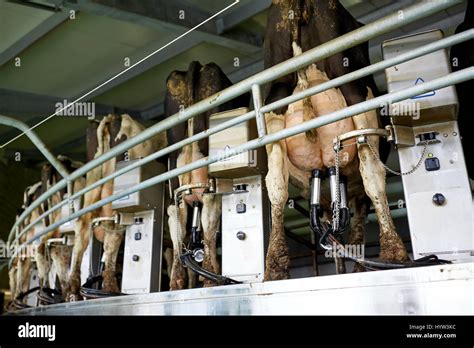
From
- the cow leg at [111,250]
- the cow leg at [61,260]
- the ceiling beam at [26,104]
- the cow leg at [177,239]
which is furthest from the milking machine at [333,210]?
the ceiling beam at [26,104]

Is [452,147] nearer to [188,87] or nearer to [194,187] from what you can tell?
[194,187]

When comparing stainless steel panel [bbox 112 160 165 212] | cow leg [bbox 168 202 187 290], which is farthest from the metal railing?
stainless steel panel [bbox 112 160 165 212]

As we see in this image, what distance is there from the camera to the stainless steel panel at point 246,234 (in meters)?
2.62

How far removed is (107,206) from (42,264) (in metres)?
1.47

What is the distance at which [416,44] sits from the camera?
2344mm

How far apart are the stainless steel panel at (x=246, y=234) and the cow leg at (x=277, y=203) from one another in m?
0.14

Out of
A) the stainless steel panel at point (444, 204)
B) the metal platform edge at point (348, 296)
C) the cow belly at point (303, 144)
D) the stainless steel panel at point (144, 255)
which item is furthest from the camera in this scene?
the stainless steel panel at point (144, 255)

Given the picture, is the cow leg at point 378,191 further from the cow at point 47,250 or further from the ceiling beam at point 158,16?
the cow at point 47,250

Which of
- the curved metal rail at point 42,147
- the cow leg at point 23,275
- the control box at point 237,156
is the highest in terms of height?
the curved metal rail at point 42,147

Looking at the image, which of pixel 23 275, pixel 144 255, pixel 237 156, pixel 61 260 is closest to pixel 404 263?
pixel 237 156

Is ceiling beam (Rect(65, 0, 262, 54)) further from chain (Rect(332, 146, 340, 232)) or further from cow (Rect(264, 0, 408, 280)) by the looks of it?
chain (Rect(332, 146, 340, 232))

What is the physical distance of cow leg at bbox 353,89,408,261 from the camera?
2.20 m

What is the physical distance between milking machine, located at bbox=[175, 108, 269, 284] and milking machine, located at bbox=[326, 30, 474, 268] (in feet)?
1.43
